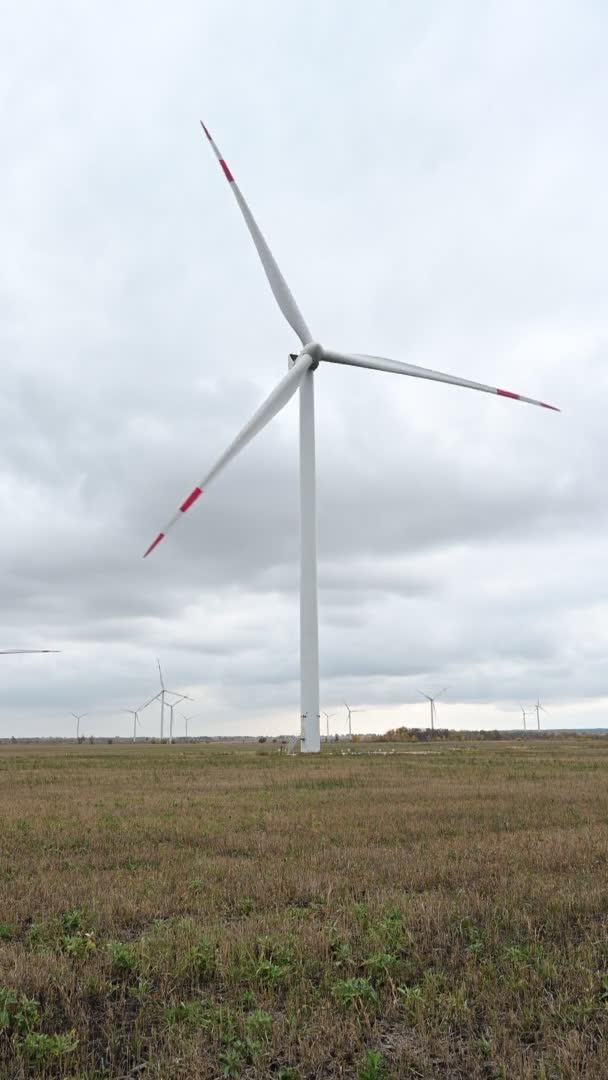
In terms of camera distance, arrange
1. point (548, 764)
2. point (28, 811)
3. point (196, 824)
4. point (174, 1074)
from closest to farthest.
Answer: point (174, 1074), point (196, 824), point (28, 811), point (548, 764)

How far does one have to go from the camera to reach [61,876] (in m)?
17.0

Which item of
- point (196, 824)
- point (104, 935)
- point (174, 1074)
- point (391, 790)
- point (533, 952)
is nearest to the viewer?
point (174, 1074)

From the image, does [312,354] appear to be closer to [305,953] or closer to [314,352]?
[314,352]

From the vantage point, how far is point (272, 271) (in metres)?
69.8

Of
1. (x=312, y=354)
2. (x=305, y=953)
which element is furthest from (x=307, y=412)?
(x=305, y=953)

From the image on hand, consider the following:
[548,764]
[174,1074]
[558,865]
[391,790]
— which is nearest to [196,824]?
[558,865]

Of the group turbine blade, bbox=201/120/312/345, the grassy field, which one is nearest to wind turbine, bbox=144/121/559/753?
turbine blade, bbox=201/120/312/345

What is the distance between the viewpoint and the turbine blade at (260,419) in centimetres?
4759

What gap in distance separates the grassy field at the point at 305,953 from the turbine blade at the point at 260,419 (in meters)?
26.3

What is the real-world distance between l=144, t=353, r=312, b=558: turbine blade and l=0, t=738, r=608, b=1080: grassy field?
26287 mm

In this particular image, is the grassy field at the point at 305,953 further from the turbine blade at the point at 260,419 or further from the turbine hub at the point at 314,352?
the turbine hub at the point at 314,352

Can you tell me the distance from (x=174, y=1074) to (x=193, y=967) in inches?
93.1

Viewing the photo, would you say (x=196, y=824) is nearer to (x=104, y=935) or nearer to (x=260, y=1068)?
(x=104, y=935)

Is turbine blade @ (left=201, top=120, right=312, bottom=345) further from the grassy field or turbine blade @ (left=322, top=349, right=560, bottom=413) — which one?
the grassy field
